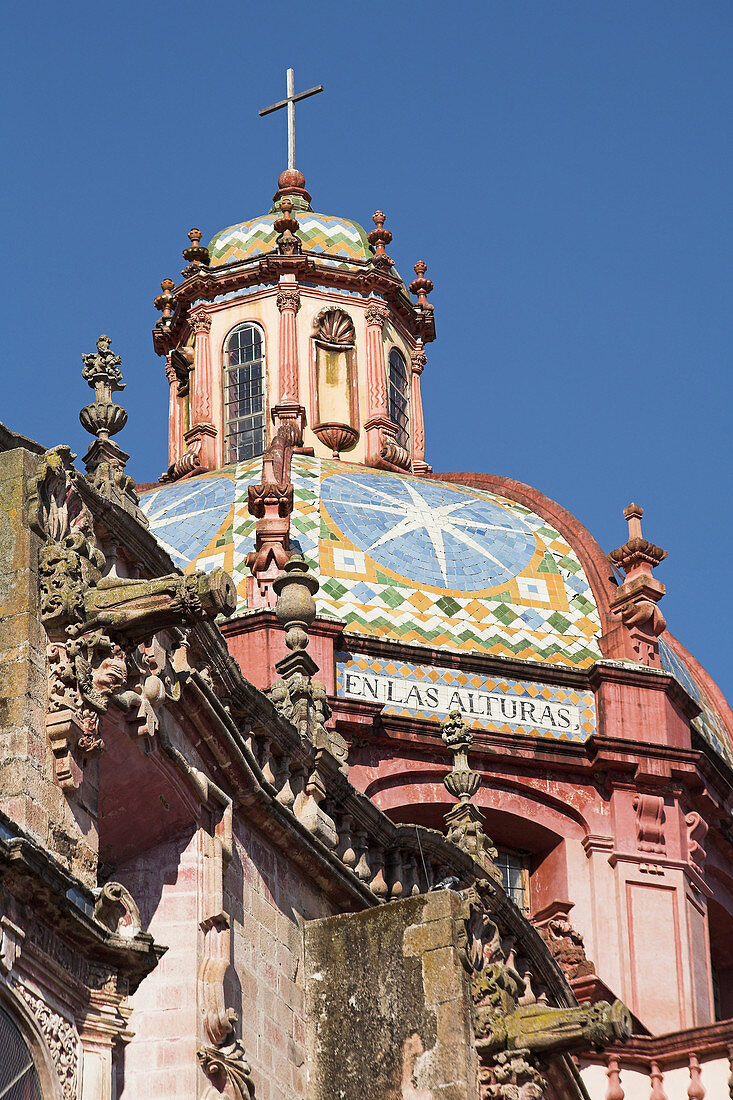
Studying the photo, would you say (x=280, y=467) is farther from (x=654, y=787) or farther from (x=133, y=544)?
(x=133, y=544)

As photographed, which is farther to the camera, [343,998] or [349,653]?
[349,653]

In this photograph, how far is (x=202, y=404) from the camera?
37594mm

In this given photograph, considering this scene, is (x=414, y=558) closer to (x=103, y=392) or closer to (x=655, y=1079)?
(x=655, y=1079)

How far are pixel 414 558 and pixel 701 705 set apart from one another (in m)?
4.60

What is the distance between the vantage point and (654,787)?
3025 cm

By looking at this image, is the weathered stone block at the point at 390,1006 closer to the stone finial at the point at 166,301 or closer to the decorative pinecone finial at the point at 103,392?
the decorative pinecone finial at the point at 103,392

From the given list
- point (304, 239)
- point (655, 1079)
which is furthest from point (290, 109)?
point (655, 1079)

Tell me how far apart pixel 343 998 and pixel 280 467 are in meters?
15.1

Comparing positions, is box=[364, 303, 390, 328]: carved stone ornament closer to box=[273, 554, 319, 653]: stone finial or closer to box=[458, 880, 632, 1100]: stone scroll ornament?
box=[273, 554, 319, 653]: stone finial

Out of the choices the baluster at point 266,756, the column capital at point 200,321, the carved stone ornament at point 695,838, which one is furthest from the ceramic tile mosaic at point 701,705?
the baluster at point 266,756

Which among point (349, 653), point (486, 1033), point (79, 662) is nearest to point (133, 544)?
point (79, 662)

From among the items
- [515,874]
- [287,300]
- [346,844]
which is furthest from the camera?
[287,300]

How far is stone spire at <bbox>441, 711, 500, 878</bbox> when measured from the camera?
20.4 metres

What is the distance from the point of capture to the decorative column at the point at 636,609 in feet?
103
